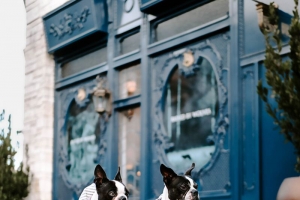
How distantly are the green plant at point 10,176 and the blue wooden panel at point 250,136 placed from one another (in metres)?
5.82

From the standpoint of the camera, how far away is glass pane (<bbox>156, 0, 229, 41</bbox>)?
9609 millimetres

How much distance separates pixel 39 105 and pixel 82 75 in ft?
4.70

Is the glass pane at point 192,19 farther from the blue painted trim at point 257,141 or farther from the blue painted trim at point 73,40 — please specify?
the blue painted trim at point 73,40

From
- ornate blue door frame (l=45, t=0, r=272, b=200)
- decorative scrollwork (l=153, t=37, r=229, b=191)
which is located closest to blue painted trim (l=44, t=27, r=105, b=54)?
ornate blue door frame (l=45, t=0, r=272, b=200)

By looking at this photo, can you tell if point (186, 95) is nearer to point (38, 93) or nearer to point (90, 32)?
point (90, 32)

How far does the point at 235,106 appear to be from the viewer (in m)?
8.88

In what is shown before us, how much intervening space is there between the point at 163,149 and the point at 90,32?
3.04 m

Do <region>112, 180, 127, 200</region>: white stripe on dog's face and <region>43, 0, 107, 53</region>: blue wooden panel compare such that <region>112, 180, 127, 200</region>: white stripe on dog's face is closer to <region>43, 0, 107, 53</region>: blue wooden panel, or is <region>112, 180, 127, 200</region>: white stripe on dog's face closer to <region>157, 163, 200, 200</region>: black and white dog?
<region>157, 163, 200, 200</region>: black and white dog

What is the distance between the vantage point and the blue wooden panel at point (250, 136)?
8.50 m

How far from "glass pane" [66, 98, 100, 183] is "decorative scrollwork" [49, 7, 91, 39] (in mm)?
1461

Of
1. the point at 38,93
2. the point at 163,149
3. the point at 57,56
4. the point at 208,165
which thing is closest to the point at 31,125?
the point at 38,93

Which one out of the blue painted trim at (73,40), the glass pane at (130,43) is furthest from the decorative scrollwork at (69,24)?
the glass pane at (130,43)

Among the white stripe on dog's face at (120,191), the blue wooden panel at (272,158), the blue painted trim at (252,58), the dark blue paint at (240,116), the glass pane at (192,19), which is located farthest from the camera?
the glass pane at (192,19)

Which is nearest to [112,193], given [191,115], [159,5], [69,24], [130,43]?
[191,115]
